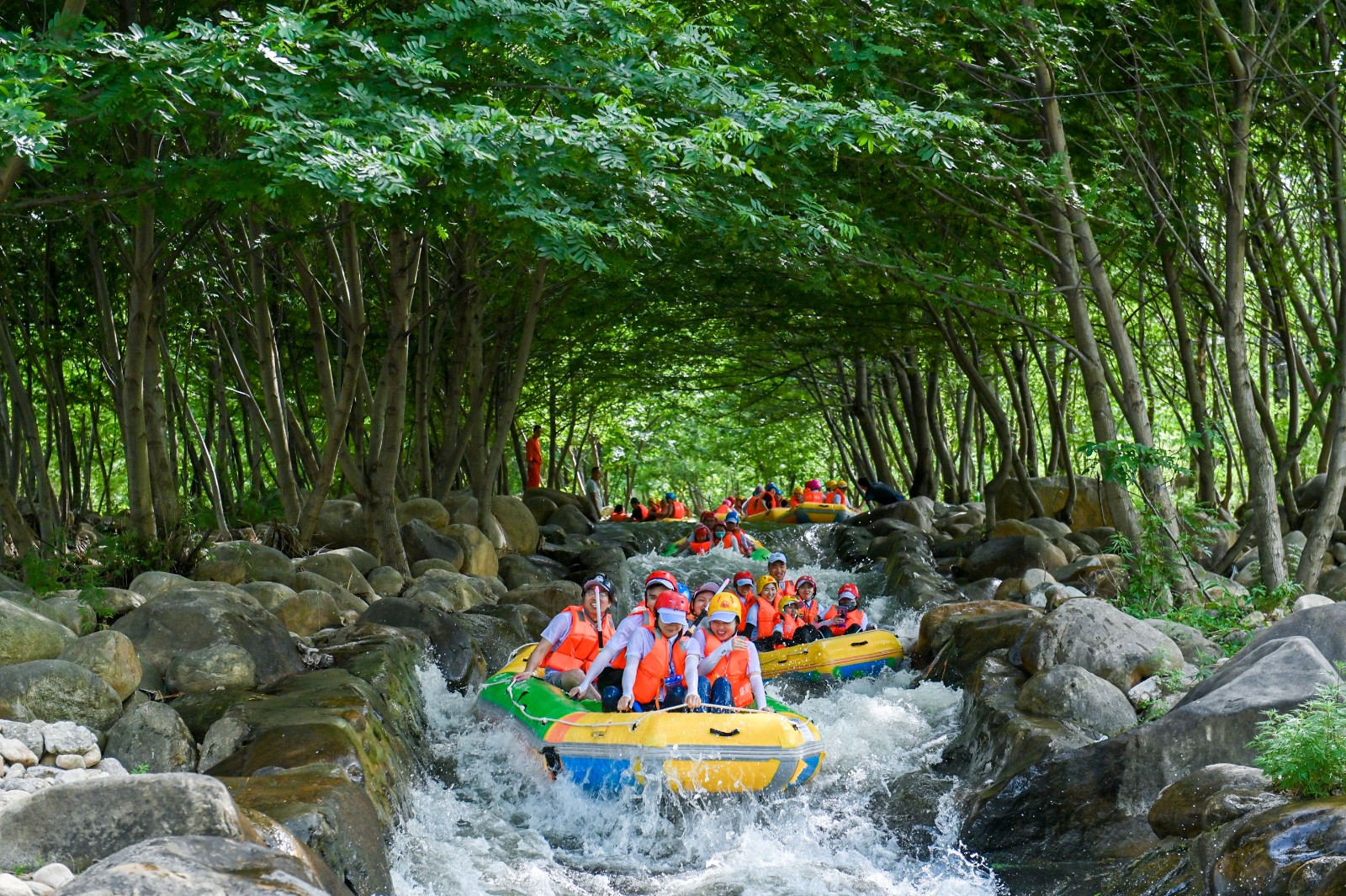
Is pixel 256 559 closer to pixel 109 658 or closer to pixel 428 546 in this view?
pixel 428 546

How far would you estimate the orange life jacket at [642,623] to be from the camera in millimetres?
9180

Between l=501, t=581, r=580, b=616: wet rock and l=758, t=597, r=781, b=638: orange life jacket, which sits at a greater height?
l=501, t=581, r=580, b=616: wet rock

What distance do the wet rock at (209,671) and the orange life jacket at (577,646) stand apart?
7.63ft

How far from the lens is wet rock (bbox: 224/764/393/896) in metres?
5.84

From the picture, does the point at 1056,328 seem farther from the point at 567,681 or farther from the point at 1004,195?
the point at 567,681

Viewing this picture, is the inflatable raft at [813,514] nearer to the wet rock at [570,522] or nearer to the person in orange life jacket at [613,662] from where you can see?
the wet rock at [570,522]

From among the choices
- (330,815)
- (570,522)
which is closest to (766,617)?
(330,815)

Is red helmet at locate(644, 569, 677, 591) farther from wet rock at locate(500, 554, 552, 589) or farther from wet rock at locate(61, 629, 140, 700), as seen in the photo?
wet rock at locate(500, 554, 552, 589)

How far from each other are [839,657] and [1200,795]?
630 centimetres

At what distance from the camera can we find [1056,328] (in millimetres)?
16328

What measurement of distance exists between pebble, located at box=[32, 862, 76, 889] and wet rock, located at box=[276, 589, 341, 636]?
6291 millimetres

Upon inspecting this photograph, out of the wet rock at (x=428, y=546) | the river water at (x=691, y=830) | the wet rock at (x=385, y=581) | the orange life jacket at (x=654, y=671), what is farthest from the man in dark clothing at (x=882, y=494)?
the orange life jacket at (x=654, y=671)

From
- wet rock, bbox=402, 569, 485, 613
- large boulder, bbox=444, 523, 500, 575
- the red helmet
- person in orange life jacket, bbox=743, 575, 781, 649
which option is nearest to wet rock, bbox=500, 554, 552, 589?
large boulder, bbox=444, 523, 500, 575

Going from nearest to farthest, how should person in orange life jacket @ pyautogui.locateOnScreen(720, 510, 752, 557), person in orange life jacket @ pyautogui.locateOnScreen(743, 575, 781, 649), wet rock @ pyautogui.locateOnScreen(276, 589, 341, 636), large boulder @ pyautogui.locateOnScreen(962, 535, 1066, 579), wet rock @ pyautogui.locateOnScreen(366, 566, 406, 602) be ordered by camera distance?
wet rock @ pyautogui.locateOnScreen(276, 589, 341, 636)
person in orange life jacket @ pyautogui.locateOnScreen(743, 575, 781, 649)
wet rock @ pyautogui.locateOnScreen(366, 566, 406, 602)
large boulder @ pyautogui.locateOnScreen(962, 535, 1066, 579)
person in orange life jacket @ pyautogui.locateOnScreen(720, 510, 752, 557)
